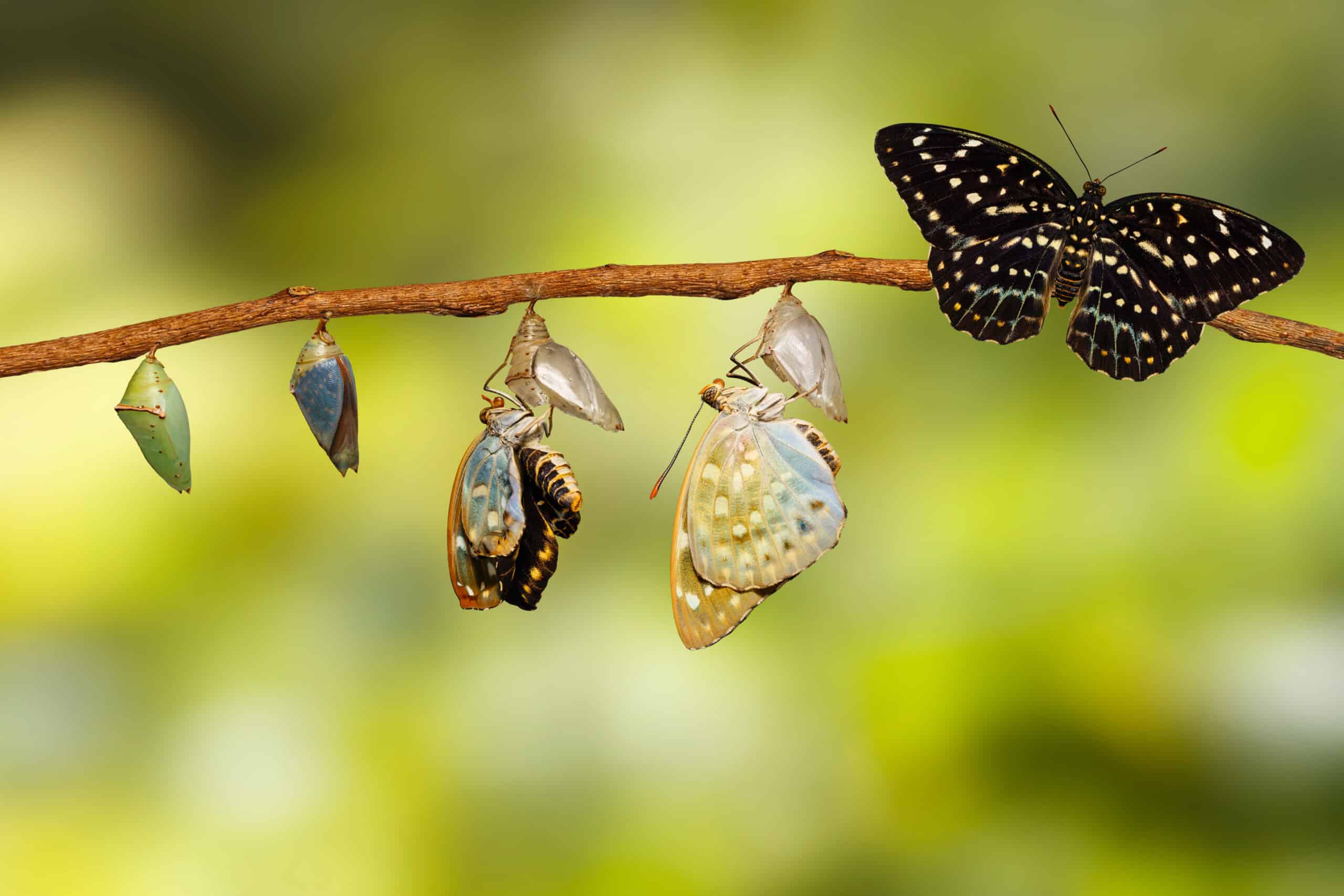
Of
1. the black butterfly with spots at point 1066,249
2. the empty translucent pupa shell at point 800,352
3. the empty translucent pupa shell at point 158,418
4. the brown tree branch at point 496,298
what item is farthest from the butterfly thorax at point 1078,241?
the empty translucent pupa shell at point 158,418

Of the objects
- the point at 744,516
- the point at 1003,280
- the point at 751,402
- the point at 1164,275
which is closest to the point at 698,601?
the point at 744,516

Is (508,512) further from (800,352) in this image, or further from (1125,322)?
(1125,322)

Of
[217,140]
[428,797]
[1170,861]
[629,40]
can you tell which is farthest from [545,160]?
[1170,861]

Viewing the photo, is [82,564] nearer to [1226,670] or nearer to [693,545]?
[693,545]

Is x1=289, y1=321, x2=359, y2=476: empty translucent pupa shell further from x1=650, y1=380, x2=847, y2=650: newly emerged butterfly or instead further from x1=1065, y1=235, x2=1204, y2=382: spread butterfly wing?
x1=1065, y1=235, x2=1204, y2=382: spread butterfly wing

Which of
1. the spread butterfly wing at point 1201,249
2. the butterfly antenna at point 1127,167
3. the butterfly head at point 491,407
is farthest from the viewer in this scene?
the butterfly antenna at point 1127,167

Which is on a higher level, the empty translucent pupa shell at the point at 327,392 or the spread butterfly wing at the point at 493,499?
the empty translucent pupa shell at the point at 327,392

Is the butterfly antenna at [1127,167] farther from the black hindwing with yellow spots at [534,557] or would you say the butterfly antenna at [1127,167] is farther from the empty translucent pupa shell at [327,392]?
the empty translucent pupa shell at [327,392]
